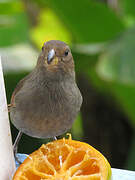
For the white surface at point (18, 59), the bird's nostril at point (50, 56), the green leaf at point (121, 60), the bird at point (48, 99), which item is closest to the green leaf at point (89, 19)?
the green leaf at point (121, 60)

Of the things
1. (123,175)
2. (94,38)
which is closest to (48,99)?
(123,175)

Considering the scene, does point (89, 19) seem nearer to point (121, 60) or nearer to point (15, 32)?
point (121, 60)

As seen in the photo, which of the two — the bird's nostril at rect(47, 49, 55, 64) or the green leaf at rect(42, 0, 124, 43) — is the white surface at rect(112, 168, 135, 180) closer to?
the bird's nostril at rect(47, 49, 55, 64)

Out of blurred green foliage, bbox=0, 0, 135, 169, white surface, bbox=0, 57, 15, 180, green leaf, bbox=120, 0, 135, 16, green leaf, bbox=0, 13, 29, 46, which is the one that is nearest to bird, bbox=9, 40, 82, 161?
white surface, bbox=0, 57, 15, 180

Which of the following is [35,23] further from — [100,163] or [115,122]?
[100,163]

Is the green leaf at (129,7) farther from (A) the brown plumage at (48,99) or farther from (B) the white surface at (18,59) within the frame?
(A) the brown plumage at (48,99)

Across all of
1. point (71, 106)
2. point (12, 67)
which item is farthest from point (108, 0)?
point (71, 106)
